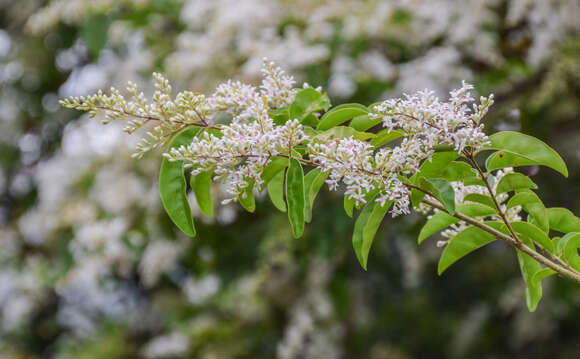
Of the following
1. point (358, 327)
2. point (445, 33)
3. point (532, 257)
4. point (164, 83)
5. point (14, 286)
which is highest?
point (164, 83)

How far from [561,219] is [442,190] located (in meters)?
0.16

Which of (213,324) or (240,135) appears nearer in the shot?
(240,135)

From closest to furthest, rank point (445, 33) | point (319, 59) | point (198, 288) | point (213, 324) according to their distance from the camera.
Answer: point (319, 59) < point (445, 33) < point (213, 324) < point (198, 288)

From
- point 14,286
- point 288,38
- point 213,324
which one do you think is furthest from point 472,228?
point 14,286

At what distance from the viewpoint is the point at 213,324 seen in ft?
7.52

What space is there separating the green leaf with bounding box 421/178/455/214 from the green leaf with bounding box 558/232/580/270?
124 millimetres

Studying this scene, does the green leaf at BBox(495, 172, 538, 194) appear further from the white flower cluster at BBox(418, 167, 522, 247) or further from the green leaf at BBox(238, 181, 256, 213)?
the green leaf at BBox(238, 181, 256, 213)

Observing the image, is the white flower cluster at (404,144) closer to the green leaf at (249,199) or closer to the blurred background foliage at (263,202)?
the green leaf at (249,199)

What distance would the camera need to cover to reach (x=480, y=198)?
0.50m

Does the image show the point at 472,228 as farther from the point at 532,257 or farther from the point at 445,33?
the point at 445,33

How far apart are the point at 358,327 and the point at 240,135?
2.44 meters

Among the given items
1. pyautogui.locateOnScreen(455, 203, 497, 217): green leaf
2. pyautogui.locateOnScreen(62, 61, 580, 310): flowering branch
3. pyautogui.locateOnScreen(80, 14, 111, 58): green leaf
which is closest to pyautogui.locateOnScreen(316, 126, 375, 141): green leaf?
pyautogui.locateOnScreen(62, 61, 580, 310): flowering branch

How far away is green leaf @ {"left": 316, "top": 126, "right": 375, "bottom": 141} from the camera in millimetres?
495

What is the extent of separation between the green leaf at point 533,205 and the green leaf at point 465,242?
0.04 metres
